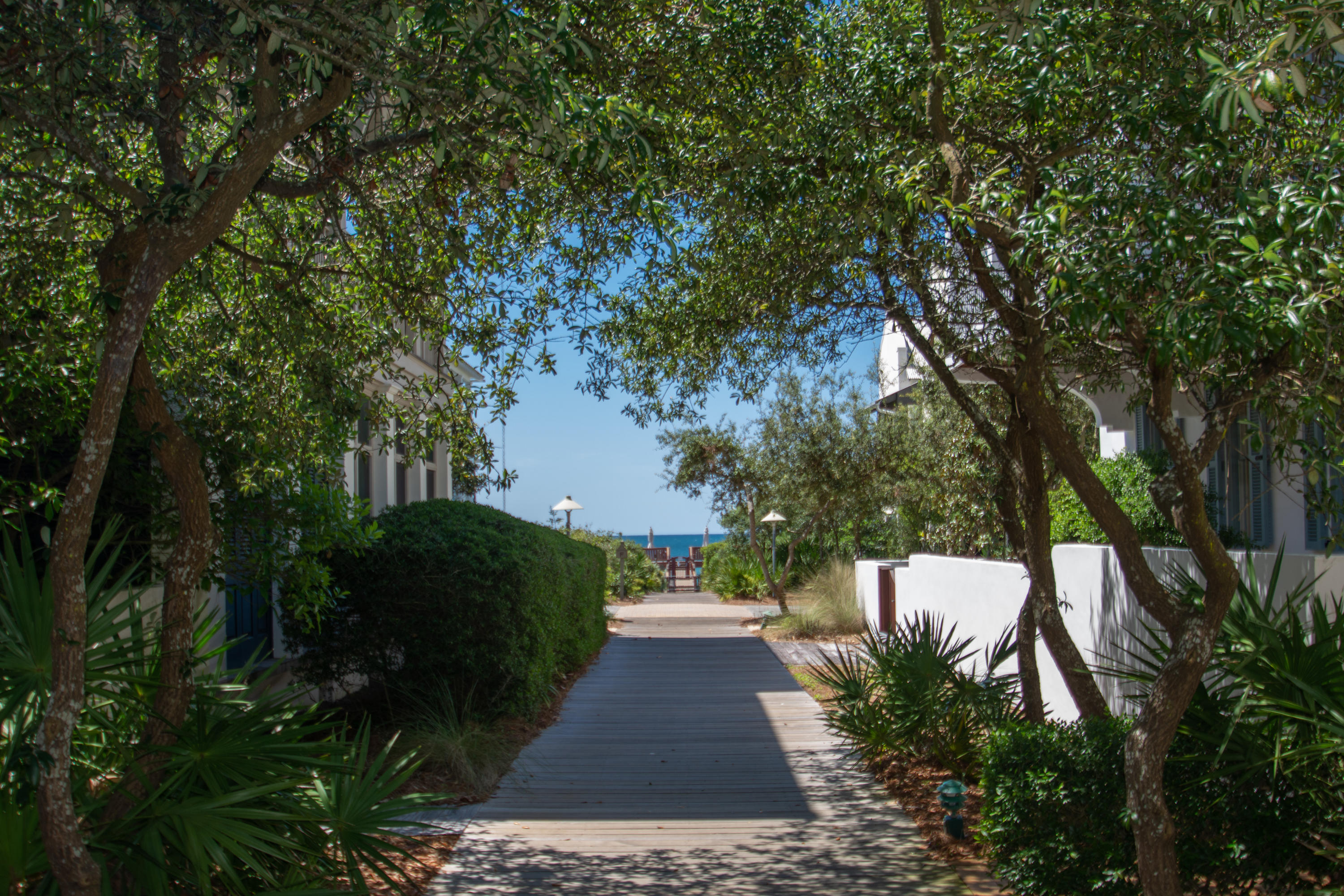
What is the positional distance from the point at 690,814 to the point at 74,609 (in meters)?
4.30

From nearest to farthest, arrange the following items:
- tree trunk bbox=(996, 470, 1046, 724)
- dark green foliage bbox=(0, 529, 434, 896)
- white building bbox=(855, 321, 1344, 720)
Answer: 1. dark green foliage bbox=(0, 529, 434, 896)
2. white building bbox=(855, 321, 1344, 720)
3. tree trunk bbox=(996, 470, 1046, 724)

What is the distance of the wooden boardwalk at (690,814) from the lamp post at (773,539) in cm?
1379

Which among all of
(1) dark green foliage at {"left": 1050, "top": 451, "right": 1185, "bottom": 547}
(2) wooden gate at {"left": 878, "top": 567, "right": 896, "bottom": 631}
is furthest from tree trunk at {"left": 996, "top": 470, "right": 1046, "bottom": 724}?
(2) wooden gate at {"left": 878, "top": 567, "right": 896, "bottom": 631}

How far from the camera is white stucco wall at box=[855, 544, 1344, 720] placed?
554 cm

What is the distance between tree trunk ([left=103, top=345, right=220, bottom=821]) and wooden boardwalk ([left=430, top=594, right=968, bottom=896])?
1.69m

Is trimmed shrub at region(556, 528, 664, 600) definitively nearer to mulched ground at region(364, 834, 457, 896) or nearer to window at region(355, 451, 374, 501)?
window at region(355, 451, 374, 501)

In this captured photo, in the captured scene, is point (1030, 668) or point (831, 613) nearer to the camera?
point (1030, 668)

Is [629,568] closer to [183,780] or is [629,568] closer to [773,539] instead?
[773,539]

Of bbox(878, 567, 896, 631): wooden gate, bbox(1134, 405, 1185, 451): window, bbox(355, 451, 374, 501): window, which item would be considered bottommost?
bbox(878, 567, 896, 631): wooden gate

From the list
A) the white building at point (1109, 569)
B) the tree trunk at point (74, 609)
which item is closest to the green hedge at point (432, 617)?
the white building at point (1109, 569)

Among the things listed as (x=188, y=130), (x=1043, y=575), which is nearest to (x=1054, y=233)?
(x=1043, y=575)

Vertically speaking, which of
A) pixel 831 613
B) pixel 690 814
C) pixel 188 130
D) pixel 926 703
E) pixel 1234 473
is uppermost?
pixel 188 130

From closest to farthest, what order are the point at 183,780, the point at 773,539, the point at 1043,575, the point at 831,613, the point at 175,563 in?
1. the point at 183,780
2. the point at 175,563
3. the point at 1043,575
4. the point at 831,613
5. the point at 773,539

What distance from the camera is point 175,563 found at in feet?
14.7
